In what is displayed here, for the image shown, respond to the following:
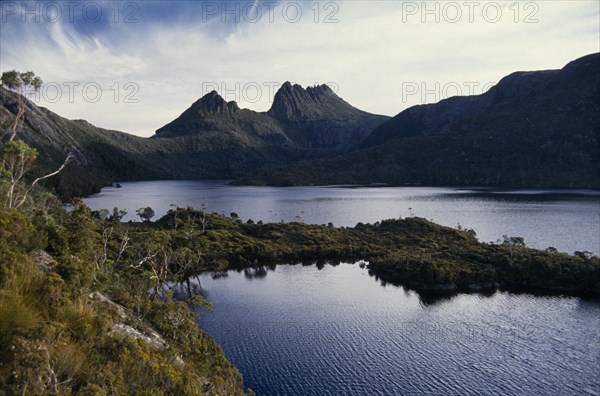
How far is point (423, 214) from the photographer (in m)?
180

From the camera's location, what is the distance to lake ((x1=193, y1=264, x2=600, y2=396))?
45750mm

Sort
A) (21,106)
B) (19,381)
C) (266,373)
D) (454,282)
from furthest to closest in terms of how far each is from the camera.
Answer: (454,282)
(266,373)
(21,106)
(19,381)

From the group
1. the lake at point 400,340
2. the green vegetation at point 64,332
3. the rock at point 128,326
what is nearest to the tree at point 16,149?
the green vegetation at point 64,332

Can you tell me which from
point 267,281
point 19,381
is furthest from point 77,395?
point 267,281

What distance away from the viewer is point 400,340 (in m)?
57.3

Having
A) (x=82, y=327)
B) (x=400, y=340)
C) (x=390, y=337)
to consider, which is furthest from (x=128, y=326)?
(x=390, y=337)

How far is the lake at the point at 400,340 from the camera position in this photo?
45.8 meters

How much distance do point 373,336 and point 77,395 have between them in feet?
166

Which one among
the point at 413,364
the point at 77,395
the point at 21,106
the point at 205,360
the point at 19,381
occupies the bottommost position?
the point at 413,364

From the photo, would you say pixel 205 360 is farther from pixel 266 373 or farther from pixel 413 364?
pixel 413 364

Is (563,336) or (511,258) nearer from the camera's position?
(563,336)

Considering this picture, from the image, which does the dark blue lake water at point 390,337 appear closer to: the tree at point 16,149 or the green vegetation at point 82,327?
the green vegetation at point 82,327

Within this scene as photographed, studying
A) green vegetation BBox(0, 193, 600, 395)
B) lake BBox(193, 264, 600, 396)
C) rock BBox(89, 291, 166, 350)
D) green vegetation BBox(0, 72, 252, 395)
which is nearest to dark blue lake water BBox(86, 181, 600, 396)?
lake BBox(193, 264, 600, 396)

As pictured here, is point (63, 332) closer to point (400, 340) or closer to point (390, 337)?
point (400, 340)
